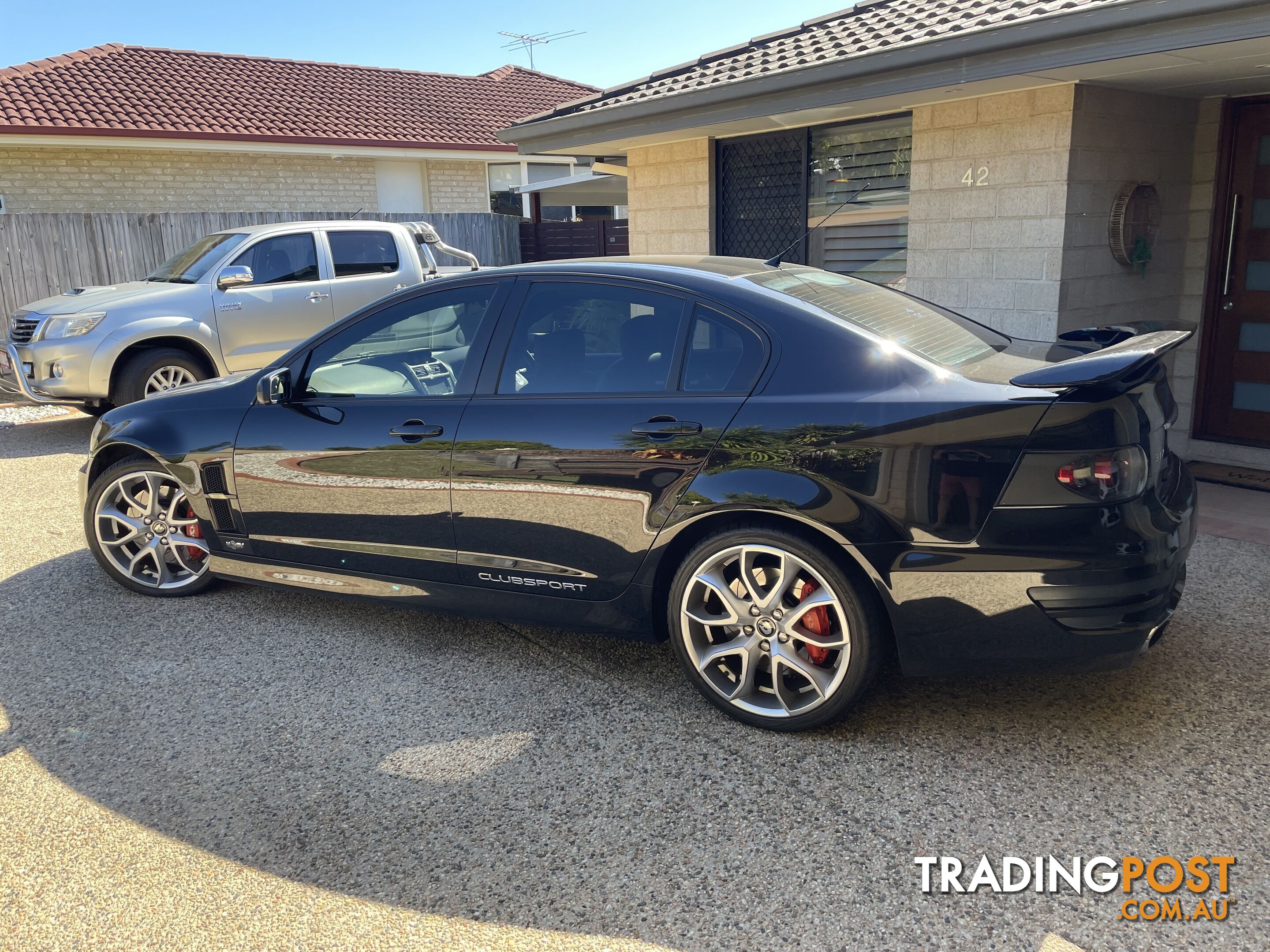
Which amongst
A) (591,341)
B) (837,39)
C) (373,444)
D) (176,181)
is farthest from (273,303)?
(176,181)

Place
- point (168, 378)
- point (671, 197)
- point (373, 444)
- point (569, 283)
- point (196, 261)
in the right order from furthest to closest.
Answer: point (196, 261)
point (671, 197)
point (168, 378)
point (373, 444)
point (569, 283)

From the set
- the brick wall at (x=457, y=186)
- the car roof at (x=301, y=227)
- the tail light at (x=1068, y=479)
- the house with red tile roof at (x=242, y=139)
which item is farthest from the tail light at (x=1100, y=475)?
the brick wall at (x=457, y=186)

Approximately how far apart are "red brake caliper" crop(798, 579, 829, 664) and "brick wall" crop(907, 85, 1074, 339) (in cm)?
389

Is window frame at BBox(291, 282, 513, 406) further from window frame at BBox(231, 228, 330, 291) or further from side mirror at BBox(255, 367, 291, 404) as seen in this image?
window frame at BBox(231, 228, 330, 291)

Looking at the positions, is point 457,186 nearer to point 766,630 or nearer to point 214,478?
point 214,478

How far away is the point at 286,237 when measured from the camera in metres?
9.61

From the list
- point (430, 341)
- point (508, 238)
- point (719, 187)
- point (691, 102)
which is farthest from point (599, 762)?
point (508, 238)

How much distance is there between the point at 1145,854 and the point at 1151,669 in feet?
4.16

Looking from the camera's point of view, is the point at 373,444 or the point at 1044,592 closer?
the point at 1044,592

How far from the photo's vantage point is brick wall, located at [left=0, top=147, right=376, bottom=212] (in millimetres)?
15891

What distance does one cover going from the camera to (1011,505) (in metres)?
3.00

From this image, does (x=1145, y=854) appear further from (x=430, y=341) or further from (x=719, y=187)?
(x=719, y=187)

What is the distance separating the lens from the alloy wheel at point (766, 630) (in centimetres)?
330

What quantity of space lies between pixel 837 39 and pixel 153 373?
6.28m
